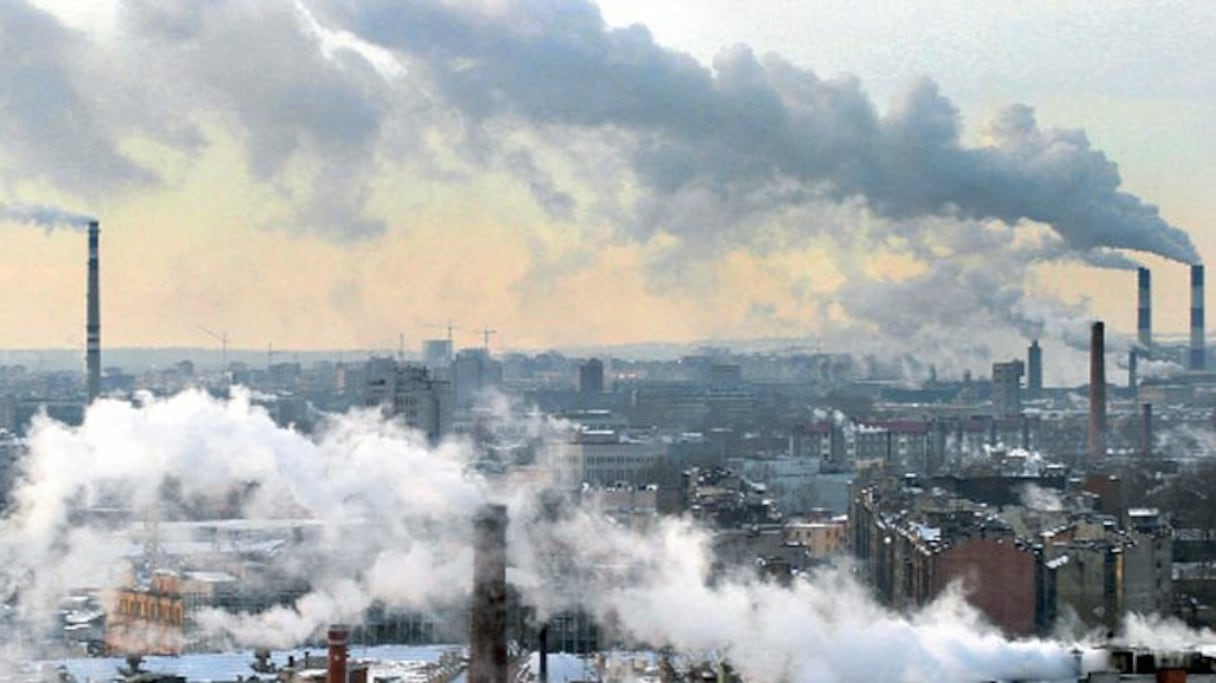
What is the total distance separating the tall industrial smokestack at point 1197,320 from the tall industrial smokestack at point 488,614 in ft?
111

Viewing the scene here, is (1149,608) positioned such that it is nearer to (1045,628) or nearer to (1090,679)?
(1045,628)

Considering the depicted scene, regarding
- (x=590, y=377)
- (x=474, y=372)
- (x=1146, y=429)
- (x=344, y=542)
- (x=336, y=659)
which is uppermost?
(x=474, y=372)

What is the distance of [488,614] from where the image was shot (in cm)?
1362

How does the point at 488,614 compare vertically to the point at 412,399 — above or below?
below

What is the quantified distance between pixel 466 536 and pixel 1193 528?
48.5ft

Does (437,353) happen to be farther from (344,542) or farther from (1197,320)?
(344,542)

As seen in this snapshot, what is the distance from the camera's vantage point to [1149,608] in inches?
838

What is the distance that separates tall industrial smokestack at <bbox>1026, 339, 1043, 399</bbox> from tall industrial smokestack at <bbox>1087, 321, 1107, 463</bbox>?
14.1 meters

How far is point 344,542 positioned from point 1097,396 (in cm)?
2455

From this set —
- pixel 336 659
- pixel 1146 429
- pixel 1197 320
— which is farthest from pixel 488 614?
pixel 1197 320

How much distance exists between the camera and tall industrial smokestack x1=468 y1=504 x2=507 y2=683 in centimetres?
1343

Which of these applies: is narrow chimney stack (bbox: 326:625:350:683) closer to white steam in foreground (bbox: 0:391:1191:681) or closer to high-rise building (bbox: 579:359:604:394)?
white steam in foreground (bbox: 0:391:1191:681)

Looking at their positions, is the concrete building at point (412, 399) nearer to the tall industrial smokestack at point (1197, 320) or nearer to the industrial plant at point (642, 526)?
the industrial plant at point (642, 526)

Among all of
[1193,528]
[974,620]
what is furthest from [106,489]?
[1193,528]
